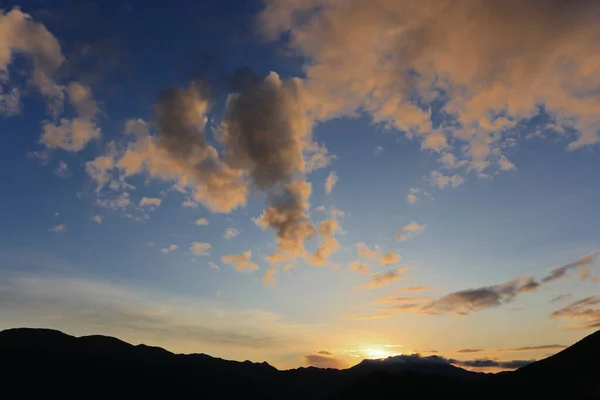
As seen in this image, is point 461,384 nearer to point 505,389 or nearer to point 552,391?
point 505,389

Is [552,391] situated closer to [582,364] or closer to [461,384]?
[582,364]

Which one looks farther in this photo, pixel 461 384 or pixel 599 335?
pixel 461 384

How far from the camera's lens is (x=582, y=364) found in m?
162

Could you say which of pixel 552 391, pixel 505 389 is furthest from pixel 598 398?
pixel 505 389

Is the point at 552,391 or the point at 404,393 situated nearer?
the point at 552,391

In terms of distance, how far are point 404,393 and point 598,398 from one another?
83.8 metres

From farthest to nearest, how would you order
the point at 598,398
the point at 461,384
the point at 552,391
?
1. the point at 461,384
2. the point at 552,391
3. the point at 598,398

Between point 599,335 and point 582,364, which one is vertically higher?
point 599,335

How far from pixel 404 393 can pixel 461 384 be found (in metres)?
26.7

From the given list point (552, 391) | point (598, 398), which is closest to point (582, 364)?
point (552, 391)

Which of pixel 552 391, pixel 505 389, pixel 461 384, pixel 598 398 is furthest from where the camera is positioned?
pixel 461 384

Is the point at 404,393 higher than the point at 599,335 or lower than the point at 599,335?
lower

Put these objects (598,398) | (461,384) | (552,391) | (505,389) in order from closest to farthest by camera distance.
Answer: (598,398), (552,391), (505,389), (461,384)

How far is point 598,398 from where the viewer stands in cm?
13450
